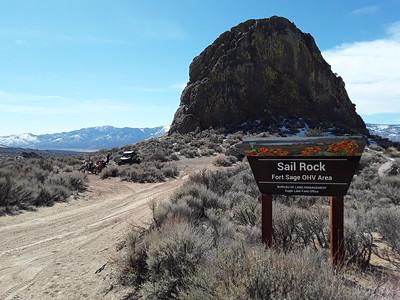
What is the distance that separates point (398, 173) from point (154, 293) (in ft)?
58.2

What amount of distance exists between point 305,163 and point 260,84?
2289 inches

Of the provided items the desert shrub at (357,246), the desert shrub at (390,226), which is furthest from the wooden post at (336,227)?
the desert shrub at (390,226)

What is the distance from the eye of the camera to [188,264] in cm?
636

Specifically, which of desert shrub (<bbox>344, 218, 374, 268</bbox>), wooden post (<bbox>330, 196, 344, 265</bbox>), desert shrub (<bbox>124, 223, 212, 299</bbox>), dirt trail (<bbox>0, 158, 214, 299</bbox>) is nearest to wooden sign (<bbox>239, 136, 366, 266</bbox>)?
wooden post (<bbox>330, 196, 344, 265</bbox>)

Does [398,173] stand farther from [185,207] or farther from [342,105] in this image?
[342,105]

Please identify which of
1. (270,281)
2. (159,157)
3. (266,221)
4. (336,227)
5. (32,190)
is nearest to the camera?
(270,281)

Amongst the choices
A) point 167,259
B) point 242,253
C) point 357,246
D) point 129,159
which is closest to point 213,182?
point 357,246

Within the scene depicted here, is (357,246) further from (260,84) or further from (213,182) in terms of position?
(260,84)

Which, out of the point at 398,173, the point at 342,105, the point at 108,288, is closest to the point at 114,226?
the point at 108,288

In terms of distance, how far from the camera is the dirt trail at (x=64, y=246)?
7.19 m

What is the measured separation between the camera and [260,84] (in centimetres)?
6341

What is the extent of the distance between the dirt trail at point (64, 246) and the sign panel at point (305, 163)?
3.14 meters

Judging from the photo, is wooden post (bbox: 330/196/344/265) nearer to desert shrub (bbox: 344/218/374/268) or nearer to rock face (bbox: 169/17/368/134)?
desert shrub (bbox: 344/218/374/268)

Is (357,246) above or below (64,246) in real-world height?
above
